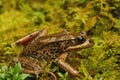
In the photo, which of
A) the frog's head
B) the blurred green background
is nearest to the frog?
the frog's head

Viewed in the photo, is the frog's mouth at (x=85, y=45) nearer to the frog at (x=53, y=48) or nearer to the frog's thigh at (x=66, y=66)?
the frog at (x=53, y=48)

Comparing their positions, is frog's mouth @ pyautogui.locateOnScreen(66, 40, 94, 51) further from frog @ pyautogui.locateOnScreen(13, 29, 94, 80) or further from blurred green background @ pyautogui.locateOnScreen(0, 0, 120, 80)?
blurred green background @ pyautogui.locateOnScreen(0, 0, 120, 80)

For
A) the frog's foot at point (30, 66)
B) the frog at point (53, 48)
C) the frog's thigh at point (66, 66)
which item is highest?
the frog at point (53, 48)

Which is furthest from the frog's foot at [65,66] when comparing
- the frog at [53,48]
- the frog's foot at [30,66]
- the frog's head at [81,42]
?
the frog's foot at [30,66]

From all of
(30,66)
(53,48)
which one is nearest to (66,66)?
(53,48)

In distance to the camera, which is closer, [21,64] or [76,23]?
[21,64]

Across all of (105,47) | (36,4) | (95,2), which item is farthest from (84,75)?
(36,4)

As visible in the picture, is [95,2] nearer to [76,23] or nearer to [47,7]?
[76,23]
